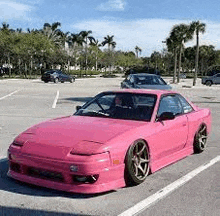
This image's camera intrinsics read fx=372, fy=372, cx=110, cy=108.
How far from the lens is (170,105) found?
20.1 ft

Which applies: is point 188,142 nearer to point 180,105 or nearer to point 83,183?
point 180,105

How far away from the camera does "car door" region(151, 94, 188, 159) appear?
5375mm

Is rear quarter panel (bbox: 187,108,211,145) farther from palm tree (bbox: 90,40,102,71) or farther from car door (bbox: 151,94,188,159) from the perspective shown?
palm tree (bbox: 90,40,102,71)

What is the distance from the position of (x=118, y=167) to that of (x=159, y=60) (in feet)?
341

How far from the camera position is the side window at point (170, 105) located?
585 centimetres

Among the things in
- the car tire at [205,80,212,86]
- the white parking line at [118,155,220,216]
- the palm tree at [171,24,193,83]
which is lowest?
the car tire at [205,80,212,86]

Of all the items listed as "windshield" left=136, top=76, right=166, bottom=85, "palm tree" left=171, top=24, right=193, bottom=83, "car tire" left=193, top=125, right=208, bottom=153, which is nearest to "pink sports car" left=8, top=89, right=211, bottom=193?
"car tire" left=193, top=125, right=208, bottom=153

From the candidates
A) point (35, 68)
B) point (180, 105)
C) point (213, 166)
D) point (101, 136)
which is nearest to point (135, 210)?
point (101, 136)

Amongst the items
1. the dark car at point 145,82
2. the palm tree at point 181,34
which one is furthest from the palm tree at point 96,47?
the dark car at point 145,82

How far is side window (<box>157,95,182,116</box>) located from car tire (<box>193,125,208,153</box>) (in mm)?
699

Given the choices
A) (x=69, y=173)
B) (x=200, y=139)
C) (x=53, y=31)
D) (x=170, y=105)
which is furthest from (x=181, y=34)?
(x=53, y=31)

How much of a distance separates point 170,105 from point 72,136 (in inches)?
83.2

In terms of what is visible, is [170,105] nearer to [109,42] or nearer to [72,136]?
[72,136]

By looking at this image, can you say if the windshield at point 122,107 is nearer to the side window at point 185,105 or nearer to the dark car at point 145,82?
the side window at point 185,105
